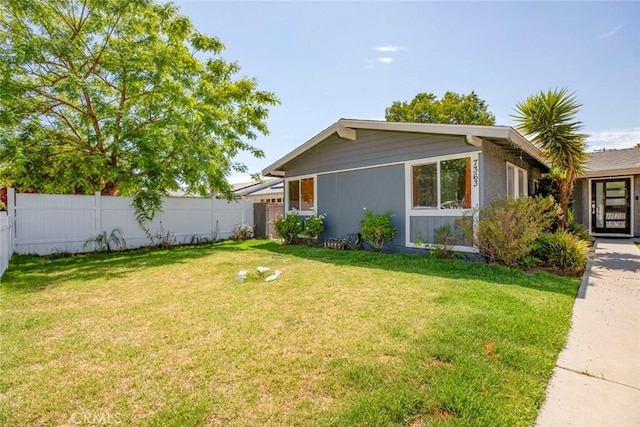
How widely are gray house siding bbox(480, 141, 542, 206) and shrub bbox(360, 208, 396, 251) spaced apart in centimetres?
230

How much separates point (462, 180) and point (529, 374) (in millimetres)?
5716

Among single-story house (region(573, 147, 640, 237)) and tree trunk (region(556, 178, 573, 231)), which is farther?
single-story house (region(573, 147, 640, 237))

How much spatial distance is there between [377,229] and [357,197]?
1594 millimetres

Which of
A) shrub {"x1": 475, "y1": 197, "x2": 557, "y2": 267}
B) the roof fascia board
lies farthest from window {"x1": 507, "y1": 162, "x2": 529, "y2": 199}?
the roof fascia board

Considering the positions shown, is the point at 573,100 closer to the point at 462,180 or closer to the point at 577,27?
the point at 577,27

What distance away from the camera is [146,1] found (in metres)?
10.4

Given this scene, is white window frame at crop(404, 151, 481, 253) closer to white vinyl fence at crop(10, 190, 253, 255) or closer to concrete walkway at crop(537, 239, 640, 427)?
concrete walkway at crop(537, 239, 640, 427)

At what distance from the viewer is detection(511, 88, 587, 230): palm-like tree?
29.0 feet

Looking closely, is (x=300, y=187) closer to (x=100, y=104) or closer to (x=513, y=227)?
(x=100, y=104)

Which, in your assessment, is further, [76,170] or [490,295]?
[76,170]

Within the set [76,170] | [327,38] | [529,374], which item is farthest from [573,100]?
[76,170]

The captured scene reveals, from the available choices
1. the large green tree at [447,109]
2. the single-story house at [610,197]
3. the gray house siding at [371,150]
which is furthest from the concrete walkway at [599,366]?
the large green tree at [447,109]

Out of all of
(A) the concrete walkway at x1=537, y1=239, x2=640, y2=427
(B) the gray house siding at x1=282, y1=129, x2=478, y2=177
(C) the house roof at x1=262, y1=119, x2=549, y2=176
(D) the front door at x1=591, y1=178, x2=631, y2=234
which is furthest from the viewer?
(D) the front door at x1=591, y1=178, x2=631, y2=234

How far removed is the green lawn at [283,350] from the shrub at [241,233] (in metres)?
7.53
